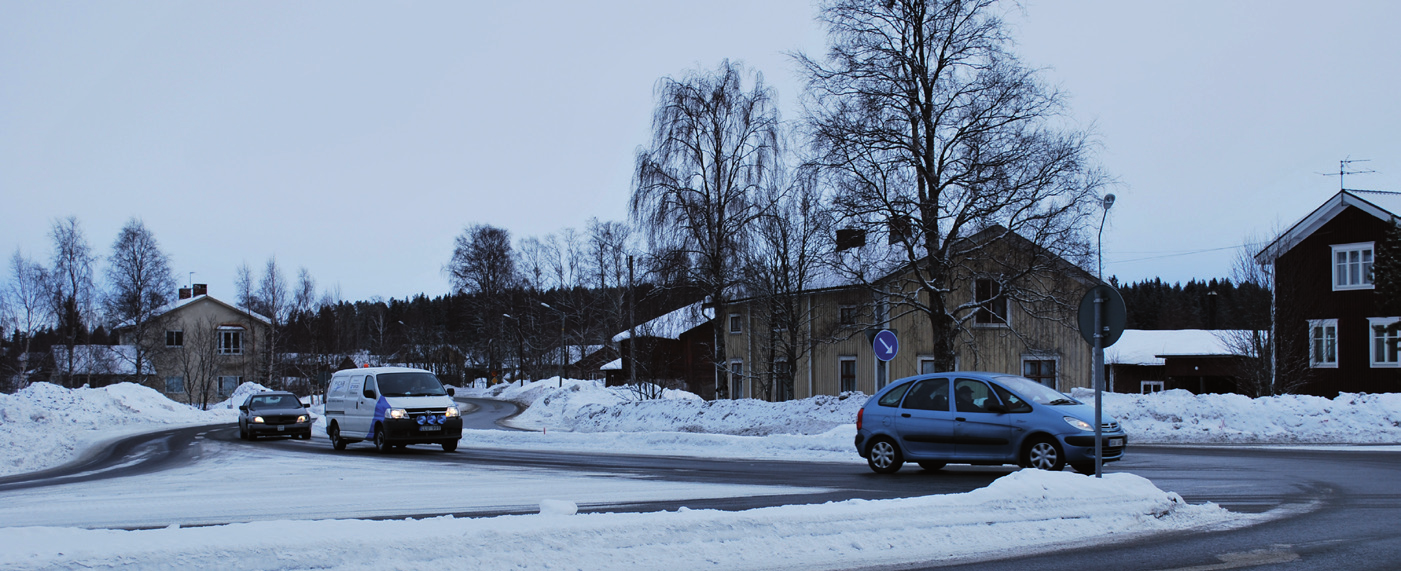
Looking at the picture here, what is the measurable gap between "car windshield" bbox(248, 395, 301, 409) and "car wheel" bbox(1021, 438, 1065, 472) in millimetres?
21826

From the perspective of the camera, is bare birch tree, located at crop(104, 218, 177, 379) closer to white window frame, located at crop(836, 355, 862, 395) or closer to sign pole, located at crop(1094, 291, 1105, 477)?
white window frame, located at crop(836, 355, 862, 395)

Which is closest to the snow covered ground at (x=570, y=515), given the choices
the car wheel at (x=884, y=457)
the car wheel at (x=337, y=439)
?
the car wheel at (x=337, y=439)

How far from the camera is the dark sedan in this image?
91.3 feet

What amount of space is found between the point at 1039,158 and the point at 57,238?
63.6 meters

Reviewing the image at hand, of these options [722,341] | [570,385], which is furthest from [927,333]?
[570,385]

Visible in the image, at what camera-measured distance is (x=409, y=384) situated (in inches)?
853

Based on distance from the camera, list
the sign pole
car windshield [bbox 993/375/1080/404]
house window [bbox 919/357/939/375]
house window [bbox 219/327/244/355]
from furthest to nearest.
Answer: house window [bbox 219/327/244/355]
house window [bbox 919/357/939/375]
car windshield [bbox 993/375/1080/404]
the sign pole

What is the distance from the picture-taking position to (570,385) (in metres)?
58.4

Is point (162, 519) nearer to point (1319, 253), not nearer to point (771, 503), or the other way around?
point (771, 503)

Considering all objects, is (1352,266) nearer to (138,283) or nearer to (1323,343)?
(1323,343)

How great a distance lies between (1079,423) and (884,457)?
112 inches

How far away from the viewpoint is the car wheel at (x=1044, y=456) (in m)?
13.6

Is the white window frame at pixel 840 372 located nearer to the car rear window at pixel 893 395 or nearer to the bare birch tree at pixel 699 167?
the bare birch tree at pixel 699 167

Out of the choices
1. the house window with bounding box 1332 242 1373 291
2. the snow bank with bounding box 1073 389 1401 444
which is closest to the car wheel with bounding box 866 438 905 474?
the snow bank with bounding box 1073 389 1401 444
